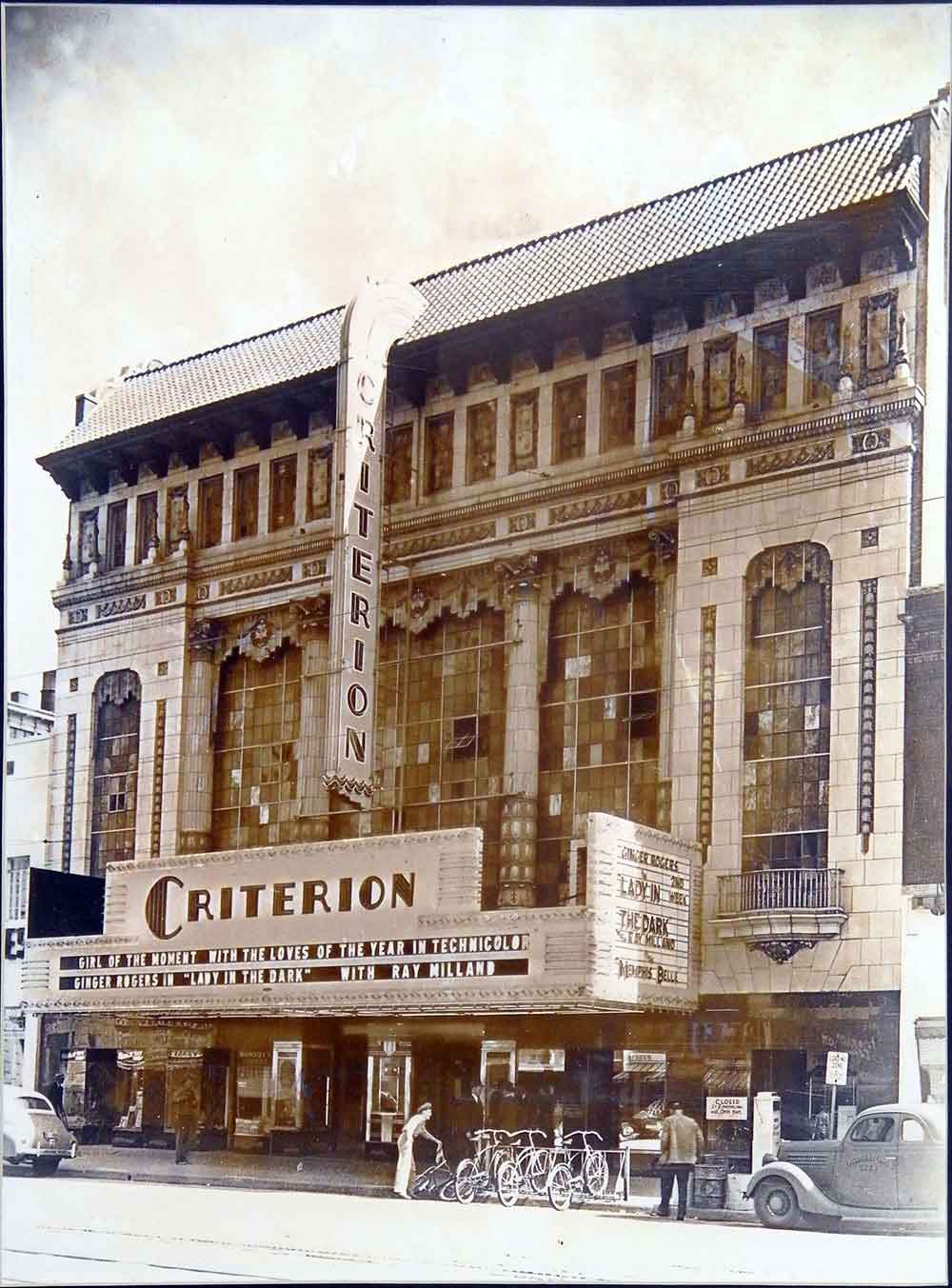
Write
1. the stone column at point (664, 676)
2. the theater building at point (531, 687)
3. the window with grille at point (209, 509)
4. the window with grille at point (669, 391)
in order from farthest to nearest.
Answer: the window with grille at point (209, 509), the window with grille at point (669, 391), the stone column at point (664, 676), the theater building at point (531, 687)

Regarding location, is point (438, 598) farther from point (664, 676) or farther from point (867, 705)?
point (867, 705)

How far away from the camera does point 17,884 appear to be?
15.7 m

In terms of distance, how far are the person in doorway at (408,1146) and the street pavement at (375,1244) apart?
5.3 inches

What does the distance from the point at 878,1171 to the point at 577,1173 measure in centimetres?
209

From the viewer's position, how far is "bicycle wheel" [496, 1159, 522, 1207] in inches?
542

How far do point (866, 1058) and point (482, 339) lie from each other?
5.98 m

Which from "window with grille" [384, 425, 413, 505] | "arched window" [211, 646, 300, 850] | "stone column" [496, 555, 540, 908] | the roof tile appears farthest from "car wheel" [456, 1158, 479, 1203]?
the roof tile

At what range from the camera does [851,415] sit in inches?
532

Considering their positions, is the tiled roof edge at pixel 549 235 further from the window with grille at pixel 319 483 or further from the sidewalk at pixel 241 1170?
the sidewalk at pixel 241 1170

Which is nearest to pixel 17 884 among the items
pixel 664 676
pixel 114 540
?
pixel 114 540

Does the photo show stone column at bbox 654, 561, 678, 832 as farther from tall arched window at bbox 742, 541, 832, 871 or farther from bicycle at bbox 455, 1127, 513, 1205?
bicycle at bbox 455, 1127, 513, 1205

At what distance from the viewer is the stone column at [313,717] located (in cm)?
1508

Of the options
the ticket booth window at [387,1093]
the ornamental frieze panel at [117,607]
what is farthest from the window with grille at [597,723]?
the ornamental frieze panel at [117,607]

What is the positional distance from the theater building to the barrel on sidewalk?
192 millimetres
